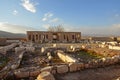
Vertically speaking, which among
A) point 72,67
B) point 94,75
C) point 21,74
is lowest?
point 94,75

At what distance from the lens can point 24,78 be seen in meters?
7.96

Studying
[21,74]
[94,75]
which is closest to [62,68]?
[94,75]

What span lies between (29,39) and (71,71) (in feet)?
121

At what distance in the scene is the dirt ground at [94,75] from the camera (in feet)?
26.8

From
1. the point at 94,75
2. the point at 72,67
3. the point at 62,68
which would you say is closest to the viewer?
the point at 94,75

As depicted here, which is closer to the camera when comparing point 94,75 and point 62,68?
point 94,75

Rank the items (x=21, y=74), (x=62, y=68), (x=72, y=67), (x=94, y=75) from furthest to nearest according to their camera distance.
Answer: (x=72, y=67) < (x=62, y=68) < (x=94, y=75) < (x=21, y=74)

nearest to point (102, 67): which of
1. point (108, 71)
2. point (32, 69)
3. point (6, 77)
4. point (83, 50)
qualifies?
point (108, 71)

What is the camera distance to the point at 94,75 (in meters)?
8.58

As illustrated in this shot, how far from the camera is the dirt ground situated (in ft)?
26.8

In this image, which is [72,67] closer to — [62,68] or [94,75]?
[62,68]

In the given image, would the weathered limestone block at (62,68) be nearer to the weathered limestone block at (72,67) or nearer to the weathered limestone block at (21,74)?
the weathered limestone block at (72,67)

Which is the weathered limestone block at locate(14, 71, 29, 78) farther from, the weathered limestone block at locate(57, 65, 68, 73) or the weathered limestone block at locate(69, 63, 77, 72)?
the weathered limestone block at locate(69, 63, 77, 72)

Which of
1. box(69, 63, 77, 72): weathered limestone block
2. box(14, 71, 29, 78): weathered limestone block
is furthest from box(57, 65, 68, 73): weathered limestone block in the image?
box(14, 71, 29, 78): weathered limestone block
